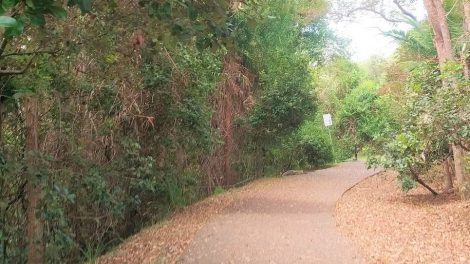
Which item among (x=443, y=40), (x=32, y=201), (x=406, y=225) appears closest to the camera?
(x=32, y=201)

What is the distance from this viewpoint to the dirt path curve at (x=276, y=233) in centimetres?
743

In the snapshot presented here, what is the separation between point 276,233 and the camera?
9.01m

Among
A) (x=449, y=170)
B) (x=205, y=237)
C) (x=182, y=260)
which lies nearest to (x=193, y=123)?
(x=205, y=237)

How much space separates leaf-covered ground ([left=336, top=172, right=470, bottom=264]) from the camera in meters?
7.29

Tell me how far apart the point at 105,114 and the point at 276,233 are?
3.89 meters

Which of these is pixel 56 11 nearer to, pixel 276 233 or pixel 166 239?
pixel 166 239

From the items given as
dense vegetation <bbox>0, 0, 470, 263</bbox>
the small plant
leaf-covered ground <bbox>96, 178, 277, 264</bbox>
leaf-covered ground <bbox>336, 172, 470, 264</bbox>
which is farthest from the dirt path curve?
dense vegetation <bbox>0, 0, 470, 263</bbox>

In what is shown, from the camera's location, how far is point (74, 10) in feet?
22.2

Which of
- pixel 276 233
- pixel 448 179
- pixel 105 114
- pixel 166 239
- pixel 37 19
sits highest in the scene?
pixel 37 19

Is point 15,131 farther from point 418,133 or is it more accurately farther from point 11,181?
point 418,133

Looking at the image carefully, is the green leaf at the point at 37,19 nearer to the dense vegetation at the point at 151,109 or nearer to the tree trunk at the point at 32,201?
the dense vegetation at the point at 151,109

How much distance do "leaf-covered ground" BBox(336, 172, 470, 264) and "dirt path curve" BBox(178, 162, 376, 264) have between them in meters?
0.38

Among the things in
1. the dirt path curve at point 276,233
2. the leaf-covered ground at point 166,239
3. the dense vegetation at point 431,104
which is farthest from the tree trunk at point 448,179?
the leaf-covered ground at point 166,239

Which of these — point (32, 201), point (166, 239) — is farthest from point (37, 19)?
point (166, 239)
